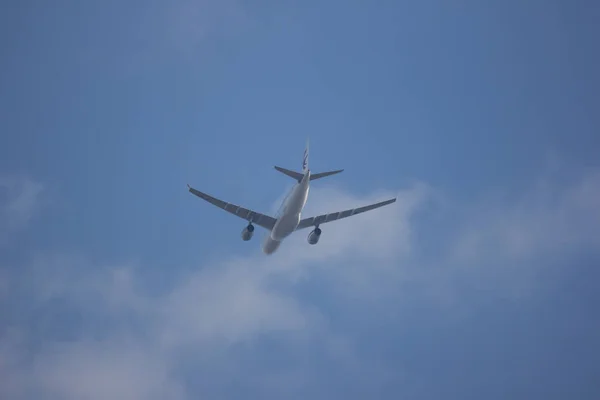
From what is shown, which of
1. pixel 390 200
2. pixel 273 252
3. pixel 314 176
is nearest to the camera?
pixel 314 176

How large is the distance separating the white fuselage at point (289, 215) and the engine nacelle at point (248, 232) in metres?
2.06

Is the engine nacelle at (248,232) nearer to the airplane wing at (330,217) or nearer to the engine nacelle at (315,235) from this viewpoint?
the airplane wing at (330,217)

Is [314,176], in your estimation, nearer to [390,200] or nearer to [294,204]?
[294,204]

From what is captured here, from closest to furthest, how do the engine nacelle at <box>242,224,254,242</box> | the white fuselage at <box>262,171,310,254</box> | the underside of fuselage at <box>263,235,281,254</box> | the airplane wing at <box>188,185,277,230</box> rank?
the white fuselage at <box>262,171,310,254</box> < the airplane wing at <box>188,185,277,230</box> < the engine nacelle at <box>242,224,254,242</box> < the underside of fuselage at <box>263,235,281,254</box>

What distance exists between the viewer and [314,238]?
68.6 meters

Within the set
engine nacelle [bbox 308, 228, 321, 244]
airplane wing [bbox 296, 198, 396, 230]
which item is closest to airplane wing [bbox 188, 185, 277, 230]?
airplane wing [bbox 296, 198, 396, 230]

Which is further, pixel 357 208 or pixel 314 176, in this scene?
pixel 357 208

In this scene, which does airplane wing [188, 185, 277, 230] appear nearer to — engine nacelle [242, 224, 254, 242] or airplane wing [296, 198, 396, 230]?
engine nacelle [242, 224, 254, 242]

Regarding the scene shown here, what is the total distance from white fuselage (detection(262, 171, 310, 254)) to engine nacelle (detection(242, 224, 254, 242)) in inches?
81.1

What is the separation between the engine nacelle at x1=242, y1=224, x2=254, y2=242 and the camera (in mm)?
69000

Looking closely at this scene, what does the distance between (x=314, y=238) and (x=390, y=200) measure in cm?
867

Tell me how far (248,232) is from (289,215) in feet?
23.0

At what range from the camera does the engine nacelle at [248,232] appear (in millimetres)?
69000

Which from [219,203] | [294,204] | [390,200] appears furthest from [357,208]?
[219,203]
